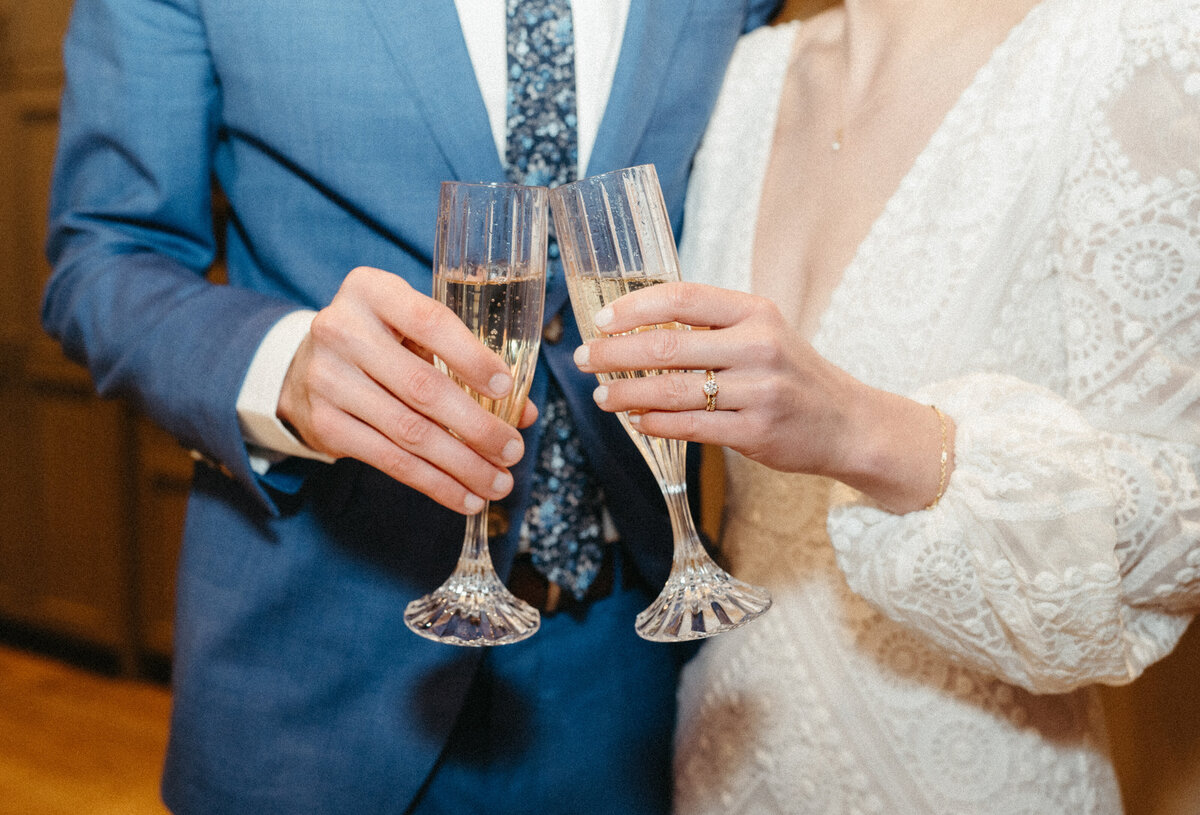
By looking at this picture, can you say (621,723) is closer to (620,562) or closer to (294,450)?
(620,562)

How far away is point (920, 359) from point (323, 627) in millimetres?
869

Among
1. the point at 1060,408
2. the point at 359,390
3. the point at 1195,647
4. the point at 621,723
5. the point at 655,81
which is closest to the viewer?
the point at 359,390

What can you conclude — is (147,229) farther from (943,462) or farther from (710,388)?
(943,462)

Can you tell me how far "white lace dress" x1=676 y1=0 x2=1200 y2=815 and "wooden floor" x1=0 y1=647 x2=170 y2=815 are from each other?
2731 millimetres

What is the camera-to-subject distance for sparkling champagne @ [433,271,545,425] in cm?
92

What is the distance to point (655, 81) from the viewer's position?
1366mm

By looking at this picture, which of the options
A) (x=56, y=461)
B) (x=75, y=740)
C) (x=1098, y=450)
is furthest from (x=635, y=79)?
(x=56, y=461)

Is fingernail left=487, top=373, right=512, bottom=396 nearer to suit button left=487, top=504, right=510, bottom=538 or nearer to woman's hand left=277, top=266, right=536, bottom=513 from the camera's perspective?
woman's hand left=277, top=266, right=536, bottom=513

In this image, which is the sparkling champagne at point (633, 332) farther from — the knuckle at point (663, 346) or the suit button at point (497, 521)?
the suit button at point (497, 521)

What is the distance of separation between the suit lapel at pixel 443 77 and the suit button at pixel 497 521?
A: 1.40ft

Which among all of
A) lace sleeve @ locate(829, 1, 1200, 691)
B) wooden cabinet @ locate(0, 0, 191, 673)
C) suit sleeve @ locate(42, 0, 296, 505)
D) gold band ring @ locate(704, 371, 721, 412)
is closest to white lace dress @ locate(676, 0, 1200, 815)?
lace sleeve @ locate(829, 1, 1200, 691)

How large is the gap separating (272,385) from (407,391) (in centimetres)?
31

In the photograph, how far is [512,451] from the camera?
91 centimetres

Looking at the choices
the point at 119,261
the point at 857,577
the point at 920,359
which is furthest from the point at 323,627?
the point at 920,359
